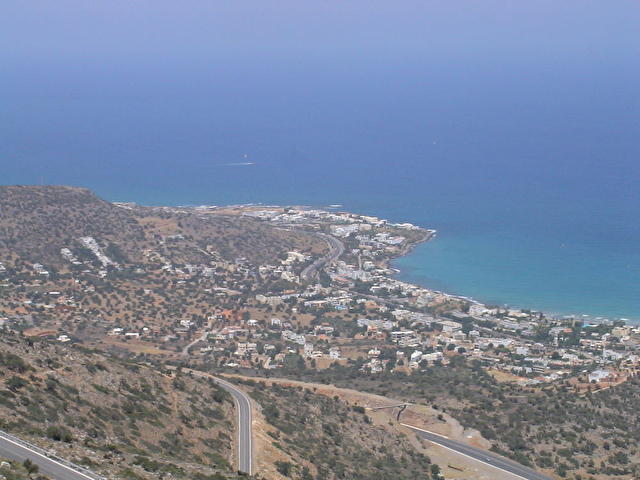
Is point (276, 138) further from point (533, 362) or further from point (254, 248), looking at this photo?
point (533, 362)

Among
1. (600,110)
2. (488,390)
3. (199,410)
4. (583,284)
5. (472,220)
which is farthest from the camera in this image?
(600,110)

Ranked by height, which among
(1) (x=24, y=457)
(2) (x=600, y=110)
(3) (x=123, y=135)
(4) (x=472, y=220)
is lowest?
(1) (x=24, y=457)

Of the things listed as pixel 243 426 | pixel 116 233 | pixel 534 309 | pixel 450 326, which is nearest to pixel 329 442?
pixel 243 426

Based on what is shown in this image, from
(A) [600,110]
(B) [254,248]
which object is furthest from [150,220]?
(A) [600,110]

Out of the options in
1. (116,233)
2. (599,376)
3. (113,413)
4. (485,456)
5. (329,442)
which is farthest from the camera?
(116,233)

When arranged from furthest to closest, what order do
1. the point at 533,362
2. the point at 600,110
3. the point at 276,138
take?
1. the point at 600,110
2. the point at 276,138
3. the point at 533,362

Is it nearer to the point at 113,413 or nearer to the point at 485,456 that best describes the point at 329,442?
the point at 485,456

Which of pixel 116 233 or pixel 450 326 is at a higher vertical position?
pixel 116 233

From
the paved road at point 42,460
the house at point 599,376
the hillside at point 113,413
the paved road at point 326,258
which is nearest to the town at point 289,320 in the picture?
the house at point 599,376
